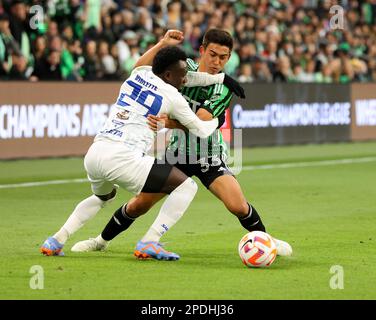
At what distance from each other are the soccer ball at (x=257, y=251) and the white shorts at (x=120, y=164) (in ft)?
3.38

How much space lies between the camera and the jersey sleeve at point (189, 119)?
8812 millimetres

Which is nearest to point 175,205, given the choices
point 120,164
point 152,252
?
point 152,252

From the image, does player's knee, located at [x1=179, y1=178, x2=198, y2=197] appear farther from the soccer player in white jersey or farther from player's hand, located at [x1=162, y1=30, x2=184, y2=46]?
player's hand, located at [x1=162, y1=30, x2=184, y2=46]

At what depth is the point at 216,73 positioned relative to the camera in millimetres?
9445

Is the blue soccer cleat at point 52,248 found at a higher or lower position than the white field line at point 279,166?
lower

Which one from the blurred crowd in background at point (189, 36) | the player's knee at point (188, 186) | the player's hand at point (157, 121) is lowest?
the player's knee at point (188, 186)

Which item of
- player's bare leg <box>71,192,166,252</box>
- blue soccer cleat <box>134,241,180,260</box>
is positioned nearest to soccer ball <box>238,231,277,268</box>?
blue soccer cleat <box>134,241,180,260</box>

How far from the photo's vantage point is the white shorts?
876 centimetres

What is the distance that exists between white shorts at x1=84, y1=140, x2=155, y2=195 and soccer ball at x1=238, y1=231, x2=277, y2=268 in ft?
3.38

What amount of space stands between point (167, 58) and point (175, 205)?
4.12 feet

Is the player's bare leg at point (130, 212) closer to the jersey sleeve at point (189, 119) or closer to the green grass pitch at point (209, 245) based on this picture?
the green grass pitch at point (209, 245)

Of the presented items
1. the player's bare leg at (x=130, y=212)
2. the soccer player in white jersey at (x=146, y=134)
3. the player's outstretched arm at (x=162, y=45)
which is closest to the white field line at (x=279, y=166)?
the player's bare leg at (x=130, y=212)

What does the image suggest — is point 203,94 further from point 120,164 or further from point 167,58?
point 120,164

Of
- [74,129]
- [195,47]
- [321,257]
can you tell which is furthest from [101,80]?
[321,257]
